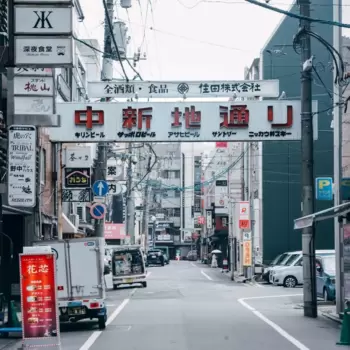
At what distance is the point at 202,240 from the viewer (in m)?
112

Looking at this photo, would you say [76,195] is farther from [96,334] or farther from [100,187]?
[96,334]

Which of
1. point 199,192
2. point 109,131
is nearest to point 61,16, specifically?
point 109,131

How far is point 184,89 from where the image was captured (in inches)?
900

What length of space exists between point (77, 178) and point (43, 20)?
54.3ft

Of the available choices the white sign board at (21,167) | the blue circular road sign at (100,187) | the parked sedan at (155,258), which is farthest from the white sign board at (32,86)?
the parked sedan at (155,258)

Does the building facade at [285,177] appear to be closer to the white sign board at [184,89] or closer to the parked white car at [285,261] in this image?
the parked white car at [285,261]

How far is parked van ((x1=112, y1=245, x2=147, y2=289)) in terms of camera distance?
137 ft

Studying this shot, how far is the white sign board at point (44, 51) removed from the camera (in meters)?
12.9

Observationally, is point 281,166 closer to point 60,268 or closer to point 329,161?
point 329,161

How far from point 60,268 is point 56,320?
6.09 meters

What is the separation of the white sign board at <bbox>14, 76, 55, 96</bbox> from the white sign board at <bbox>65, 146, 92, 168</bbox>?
13293mm

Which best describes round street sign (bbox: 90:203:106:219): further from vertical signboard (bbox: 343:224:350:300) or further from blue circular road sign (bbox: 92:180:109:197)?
vertical signboard (bbox: 343:224:350:300)

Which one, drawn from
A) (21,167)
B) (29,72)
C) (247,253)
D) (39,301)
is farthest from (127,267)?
(39,301)

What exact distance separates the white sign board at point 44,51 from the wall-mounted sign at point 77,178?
16.1 meters
